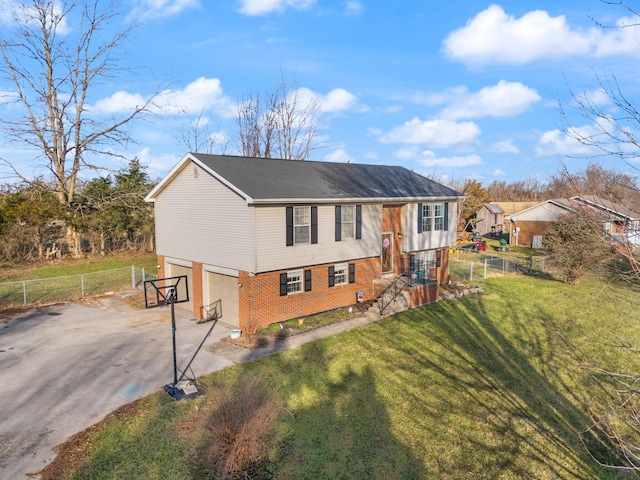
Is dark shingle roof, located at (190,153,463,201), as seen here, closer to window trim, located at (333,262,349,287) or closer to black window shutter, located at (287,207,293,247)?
black window shutter, located at (287,207,293,247)

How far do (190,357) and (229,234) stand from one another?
15.2 ft

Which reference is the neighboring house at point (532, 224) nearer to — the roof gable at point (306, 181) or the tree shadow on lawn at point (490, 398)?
the roof gable at point (306, 181)

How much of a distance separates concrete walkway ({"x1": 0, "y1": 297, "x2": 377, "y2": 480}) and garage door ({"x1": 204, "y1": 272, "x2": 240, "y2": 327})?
0.59 meters

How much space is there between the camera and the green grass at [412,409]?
7.82 meters

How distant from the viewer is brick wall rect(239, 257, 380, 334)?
48.3 feet

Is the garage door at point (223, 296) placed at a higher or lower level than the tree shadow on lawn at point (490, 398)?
higher

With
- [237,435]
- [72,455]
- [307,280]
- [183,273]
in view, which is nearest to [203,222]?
[183,273]

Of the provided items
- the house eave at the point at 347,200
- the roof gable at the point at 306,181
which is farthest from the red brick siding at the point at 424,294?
the roof gable at the point at 306,181

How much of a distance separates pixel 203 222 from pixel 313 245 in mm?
4501

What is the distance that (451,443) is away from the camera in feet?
28.4

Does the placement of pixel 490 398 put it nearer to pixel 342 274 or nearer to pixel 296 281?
pixel 296 281

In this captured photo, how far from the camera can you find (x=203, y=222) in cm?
1655

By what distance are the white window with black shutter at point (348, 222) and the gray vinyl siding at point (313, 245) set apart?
0.71ft

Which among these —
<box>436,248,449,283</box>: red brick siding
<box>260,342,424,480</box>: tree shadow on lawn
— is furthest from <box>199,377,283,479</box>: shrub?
<box>436,248,449,283</box>: red brick siding
